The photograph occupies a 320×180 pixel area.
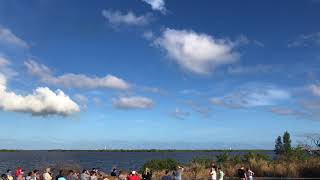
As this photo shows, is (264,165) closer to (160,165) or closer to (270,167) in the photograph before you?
(270,167)

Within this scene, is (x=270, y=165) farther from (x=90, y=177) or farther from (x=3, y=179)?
(x=3, y=179)

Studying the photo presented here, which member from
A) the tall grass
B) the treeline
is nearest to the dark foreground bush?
the treeline

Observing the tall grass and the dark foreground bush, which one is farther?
the dark foreground bush

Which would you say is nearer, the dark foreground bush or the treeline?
the treeline

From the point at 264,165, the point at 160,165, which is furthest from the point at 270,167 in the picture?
the point at 160,165

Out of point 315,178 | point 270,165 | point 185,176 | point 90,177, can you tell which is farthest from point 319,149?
point 90,177

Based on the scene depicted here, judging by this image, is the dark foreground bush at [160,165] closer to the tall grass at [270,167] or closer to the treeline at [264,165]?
the treeline at [264,165]

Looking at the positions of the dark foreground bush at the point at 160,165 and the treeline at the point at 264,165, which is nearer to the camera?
the treeline at the point at 264,165

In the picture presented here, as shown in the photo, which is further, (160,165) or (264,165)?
(160,165)

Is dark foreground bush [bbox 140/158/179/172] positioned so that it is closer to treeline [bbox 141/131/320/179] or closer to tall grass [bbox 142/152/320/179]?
treeline [bbox 141/131/320/179]

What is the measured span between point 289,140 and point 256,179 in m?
61.9

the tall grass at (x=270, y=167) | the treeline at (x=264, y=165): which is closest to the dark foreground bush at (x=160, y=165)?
the treeline at (x=264, y=165)

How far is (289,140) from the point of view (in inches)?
3812

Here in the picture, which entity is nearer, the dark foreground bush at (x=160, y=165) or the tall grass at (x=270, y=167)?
the tall grass at (x=270, y=167)
